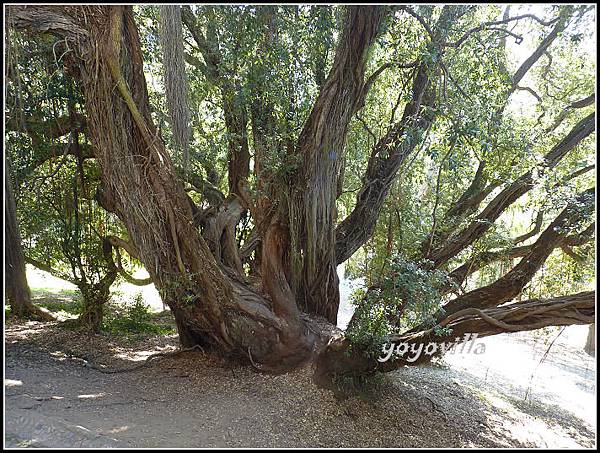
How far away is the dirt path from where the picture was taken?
254 cm

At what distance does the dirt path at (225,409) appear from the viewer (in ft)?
8.32

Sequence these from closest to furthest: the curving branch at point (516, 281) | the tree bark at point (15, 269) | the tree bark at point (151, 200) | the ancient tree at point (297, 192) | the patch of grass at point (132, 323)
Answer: the tree bark at point (151, 200) → the ancient tree at point (297, 192) → the curving branch at point (516, 281) → the tree bark at point (15, 269) → the patch of grass at point (132, 323)

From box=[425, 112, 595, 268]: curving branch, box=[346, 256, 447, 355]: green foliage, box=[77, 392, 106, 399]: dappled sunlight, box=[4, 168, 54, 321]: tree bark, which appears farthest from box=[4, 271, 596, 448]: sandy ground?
box=[425, 112, 595, 268]: curving branch

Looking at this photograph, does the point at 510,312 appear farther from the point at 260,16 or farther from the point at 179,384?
the point at 260,16

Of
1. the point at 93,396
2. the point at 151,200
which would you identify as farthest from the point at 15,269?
the point at 151,200

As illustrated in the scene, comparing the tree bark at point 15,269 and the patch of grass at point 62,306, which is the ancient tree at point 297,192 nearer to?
the tree bark at point 15,269

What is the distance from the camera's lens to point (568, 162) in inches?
157

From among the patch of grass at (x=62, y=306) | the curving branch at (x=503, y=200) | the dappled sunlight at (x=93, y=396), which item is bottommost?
the dappled sunlight at (x=93, y=396)

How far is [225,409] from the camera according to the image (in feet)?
10.1

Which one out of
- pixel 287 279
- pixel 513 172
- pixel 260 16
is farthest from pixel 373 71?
pixel 287 279

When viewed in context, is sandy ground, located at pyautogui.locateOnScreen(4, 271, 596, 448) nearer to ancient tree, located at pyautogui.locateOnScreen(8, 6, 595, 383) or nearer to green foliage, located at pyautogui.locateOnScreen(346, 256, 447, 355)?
ancient tree, located at pyautogui.locateOnScreen(8, 6, 595, 383)

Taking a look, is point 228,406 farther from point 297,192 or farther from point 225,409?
point 297,192

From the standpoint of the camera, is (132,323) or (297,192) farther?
(132,323)

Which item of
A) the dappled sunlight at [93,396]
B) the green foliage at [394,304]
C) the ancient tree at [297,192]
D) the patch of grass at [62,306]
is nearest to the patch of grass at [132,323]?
the patch of grass at [62,306]
